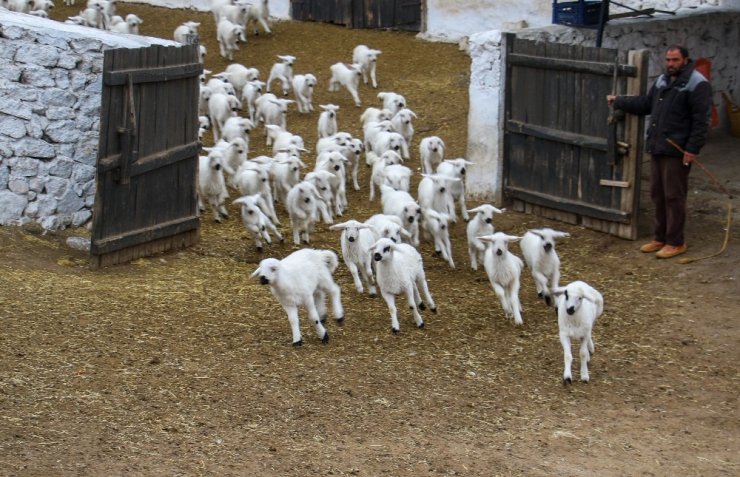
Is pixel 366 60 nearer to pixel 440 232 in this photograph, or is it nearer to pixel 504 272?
pixel 440 232

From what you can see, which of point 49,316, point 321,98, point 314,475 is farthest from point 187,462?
point 321,98

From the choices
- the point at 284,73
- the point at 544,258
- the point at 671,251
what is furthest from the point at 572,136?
the point at 284,73

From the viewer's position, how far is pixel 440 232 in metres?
12.7

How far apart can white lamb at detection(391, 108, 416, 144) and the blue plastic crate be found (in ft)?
9.59

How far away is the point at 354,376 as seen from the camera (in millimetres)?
9242

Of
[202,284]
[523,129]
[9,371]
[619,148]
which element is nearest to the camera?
[9,371]

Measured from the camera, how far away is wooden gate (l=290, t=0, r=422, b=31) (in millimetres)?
24078

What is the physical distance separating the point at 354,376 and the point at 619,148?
521 centimetres

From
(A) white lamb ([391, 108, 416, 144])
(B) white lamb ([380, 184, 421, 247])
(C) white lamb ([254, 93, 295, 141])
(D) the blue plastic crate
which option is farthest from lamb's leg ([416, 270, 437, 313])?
(C) white lamb ([254, 93, 295, 141])

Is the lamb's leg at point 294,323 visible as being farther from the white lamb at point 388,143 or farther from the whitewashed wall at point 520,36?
the white lamb at point 388,143

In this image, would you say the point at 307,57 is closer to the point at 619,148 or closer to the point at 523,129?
the point at 523,129

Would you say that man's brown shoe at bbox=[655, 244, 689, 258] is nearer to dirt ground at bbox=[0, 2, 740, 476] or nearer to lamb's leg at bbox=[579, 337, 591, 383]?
dirt ground at bbox=[0, 2, 740, 476]

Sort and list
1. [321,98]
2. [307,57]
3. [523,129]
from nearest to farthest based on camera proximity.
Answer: [523,129], [321,98], [307,57]

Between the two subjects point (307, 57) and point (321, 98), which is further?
point (307, 57)
